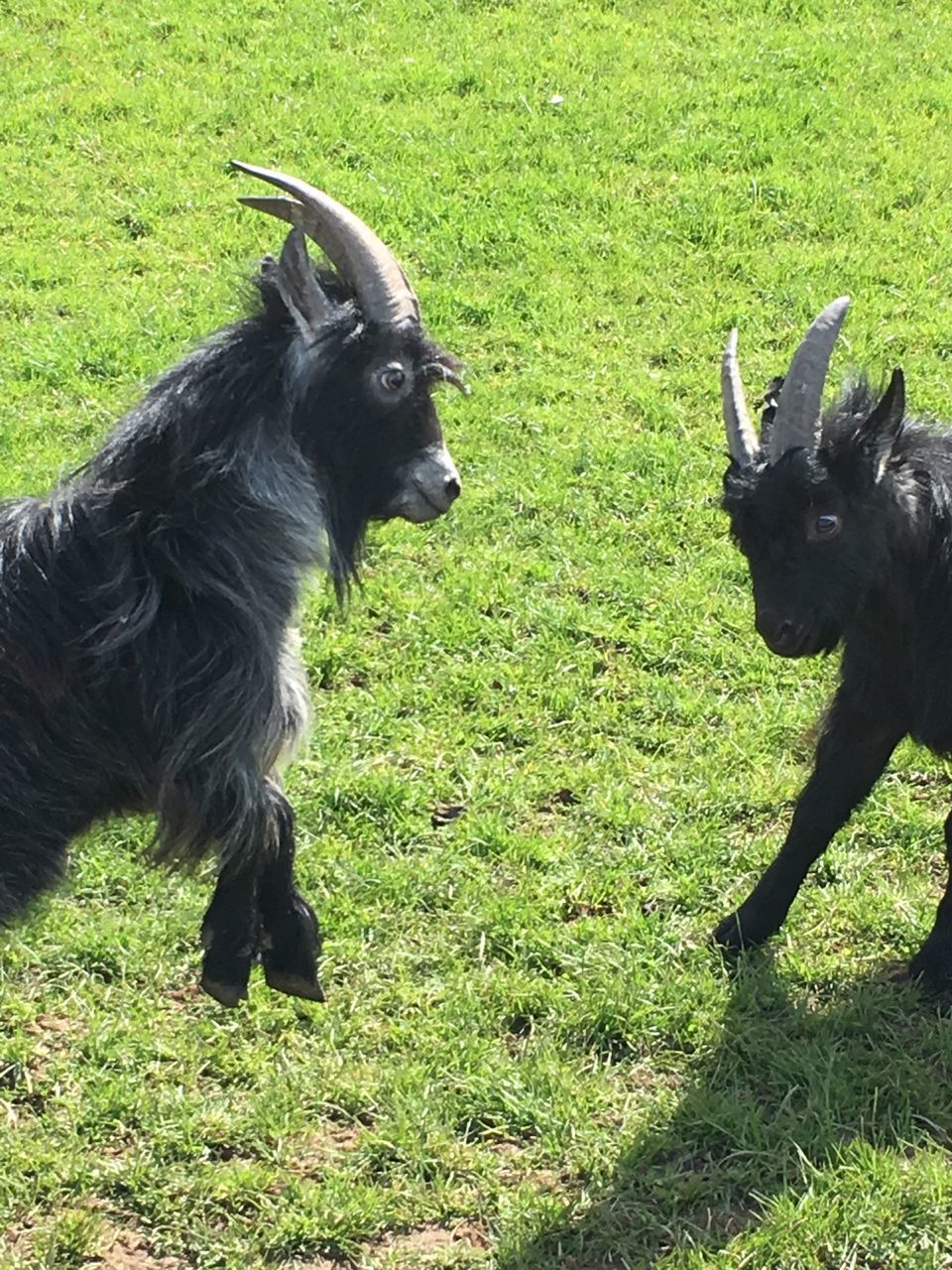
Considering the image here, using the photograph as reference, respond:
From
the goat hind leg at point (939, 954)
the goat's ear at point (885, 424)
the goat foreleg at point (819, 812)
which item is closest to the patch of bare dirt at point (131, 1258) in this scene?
the goat foreleg at point (819, 812)

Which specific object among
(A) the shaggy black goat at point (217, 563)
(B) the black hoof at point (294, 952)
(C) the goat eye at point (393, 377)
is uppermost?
(C) the goat eye at point (393, 377)

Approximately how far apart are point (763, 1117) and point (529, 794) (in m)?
1.49

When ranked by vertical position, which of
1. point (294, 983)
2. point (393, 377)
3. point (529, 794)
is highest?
point (393, 377)

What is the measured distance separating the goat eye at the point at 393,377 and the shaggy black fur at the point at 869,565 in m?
0.99

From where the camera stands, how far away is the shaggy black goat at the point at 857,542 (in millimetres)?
4051

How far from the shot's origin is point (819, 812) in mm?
4500

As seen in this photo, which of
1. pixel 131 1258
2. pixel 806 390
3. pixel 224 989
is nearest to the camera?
pixel 224 989

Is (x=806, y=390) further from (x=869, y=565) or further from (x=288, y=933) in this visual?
(x=288, y=933)

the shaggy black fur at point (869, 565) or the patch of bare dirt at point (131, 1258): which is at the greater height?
the shaggy black fur at point (869, 565)

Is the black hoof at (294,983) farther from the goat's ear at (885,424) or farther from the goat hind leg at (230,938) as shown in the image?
the goat's ear at (885,424)

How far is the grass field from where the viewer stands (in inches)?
153

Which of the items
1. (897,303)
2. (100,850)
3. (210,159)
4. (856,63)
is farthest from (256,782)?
(856,63)

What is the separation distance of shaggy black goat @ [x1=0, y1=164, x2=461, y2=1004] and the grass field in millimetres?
479

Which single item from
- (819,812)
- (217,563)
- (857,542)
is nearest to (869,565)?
(857,542)
